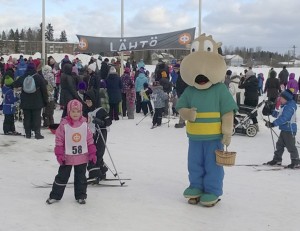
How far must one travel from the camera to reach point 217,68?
5668 mm

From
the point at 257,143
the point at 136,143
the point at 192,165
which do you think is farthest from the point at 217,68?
the point at 257,143

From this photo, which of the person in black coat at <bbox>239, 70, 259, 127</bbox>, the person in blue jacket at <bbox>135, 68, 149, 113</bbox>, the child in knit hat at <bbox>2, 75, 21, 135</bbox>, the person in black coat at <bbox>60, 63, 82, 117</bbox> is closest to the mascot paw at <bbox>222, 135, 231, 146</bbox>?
the person in black coat at <bbox>60, 63, 82, 117</bbox>

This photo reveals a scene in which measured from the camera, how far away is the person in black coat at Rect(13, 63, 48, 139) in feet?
33.2

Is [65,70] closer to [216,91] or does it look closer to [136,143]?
[136,143]

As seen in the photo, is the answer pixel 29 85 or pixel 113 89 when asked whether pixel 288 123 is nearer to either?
pixel 29 85

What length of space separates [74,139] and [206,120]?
175cm

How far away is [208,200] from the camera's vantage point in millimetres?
5559

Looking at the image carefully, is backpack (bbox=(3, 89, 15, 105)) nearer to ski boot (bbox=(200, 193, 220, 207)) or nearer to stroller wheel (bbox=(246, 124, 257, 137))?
stroller wheel (bbox=(246, 124, 257, 137))

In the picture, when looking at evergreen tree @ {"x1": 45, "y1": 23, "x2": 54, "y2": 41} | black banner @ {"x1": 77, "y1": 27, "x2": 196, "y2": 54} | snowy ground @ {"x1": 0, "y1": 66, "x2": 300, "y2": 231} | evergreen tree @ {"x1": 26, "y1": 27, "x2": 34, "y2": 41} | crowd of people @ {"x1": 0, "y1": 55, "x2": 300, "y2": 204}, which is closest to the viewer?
snowy ground @ {"x1": 0, "y1": 66, "x2": 300, "y2": 231}

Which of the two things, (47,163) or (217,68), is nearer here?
(217,68)

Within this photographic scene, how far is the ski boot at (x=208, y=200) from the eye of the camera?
5562 mm

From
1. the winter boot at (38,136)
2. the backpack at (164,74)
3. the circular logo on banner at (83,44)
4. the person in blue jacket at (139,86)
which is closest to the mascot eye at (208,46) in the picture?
the winter boot at (38,136)

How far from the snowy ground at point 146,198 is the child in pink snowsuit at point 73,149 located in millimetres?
191

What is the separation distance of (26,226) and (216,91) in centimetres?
293
